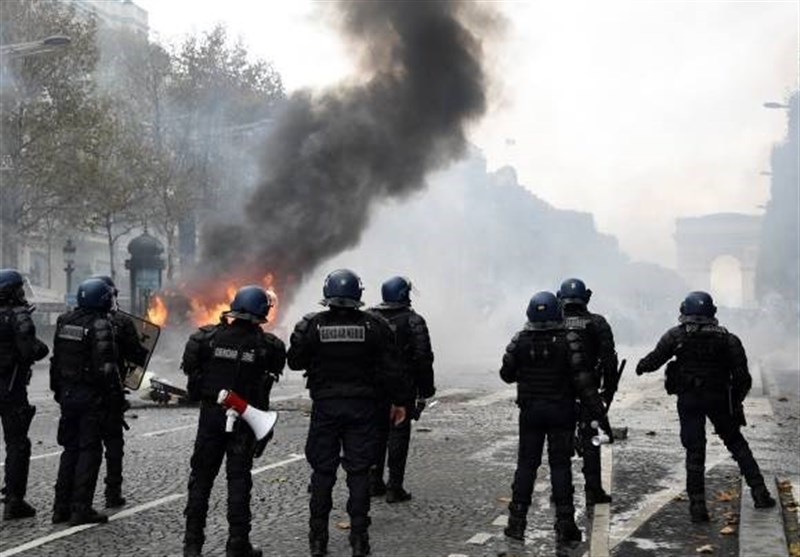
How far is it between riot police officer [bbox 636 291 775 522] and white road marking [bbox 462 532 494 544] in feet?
5.62

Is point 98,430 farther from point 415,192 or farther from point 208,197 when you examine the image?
point 208,197

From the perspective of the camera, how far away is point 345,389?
6199 millimetres

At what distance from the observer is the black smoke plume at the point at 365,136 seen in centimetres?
2523

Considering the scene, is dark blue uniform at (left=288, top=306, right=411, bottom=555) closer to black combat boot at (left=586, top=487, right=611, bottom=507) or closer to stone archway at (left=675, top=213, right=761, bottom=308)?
black combat boot at (left=586, top=487, right=611, bottom=507)

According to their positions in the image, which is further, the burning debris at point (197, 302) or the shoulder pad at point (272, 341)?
the burning debris at point (197, 302)

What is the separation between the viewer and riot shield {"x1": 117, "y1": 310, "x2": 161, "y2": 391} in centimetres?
816

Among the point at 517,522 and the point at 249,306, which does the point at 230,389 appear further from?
the point at 517,522

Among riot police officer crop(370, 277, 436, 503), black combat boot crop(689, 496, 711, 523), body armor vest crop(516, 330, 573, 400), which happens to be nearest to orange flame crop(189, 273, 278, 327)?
riot police officer crop(370, 277, 436, 503)

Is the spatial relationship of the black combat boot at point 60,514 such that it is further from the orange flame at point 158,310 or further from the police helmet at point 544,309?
the orange flame at point 158,310

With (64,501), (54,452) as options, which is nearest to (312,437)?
(64,501)

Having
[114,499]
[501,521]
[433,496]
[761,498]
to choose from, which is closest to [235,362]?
[114,499]

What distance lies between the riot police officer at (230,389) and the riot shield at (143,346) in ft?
5.57

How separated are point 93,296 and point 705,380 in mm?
4775

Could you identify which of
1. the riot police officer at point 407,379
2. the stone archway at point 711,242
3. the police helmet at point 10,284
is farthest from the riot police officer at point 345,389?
the stone archway at point 711,242
